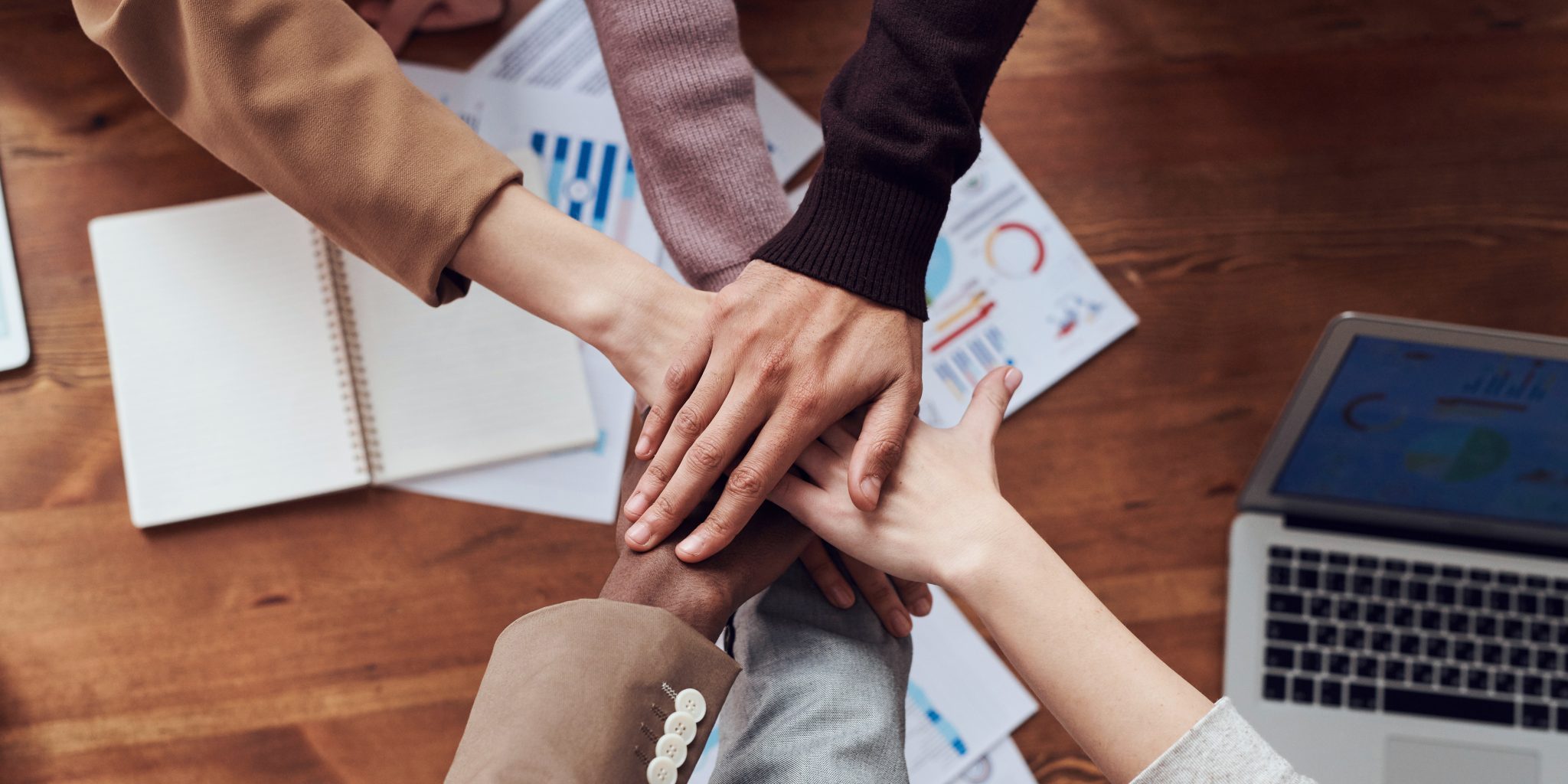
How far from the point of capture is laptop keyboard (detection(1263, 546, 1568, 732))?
0.89 m

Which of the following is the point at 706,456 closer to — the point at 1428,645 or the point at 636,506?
the point at 636,506

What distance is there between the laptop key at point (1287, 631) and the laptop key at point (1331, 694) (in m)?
0.04

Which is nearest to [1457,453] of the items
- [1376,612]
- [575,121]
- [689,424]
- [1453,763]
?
[1376,612]

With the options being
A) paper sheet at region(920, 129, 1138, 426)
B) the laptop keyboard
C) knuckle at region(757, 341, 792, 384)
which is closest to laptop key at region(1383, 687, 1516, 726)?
the laptop keyboard

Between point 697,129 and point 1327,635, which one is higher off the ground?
point 697,129

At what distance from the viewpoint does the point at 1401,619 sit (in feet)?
2.96

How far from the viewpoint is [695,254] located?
2.90ft

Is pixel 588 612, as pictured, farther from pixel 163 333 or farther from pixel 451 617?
pixel 163 333

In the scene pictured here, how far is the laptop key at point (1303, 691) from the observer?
0.90 meters

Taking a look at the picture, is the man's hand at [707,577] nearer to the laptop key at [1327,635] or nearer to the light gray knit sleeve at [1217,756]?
the light gray knit sleeve at [1217,756]

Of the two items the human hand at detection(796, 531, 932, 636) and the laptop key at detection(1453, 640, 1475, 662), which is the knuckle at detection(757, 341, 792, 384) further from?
the laptop key at detection(1453, 640, 1475, 662)

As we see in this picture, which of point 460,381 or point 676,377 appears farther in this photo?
point 460,381

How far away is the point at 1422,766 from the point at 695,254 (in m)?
0.76

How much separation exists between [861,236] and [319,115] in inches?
15.8
